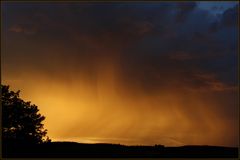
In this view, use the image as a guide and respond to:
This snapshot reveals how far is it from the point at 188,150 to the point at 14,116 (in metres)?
23.6

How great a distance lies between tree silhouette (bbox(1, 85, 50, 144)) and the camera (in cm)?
4016

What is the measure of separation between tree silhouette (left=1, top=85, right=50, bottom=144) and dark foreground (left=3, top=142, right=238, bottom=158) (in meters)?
16.9

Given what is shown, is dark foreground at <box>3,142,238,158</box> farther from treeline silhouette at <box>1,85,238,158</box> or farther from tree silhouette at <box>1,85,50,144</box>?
tree silhouette at <box>1,85,50,144</box>

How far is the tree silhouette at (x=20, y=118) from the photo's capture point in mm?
40156

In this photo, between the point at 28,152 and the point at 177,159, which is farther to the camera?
the point at 28,152

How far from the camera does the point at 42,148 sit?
2273cm

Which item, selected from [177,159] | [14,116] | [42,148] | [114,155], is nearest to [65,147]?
[42,148]

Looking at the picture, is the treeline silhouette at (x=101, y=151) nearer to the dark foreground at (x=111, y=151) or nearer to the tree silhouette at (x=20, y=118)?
the dark foreground at (x=111, y=151)

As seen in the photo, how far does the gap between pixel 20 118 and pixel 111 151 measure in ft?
70.2

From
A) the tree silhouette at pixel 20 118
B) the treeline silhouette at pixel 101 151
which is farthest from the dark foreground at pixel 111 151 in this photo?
the tree silhouette at pixel 20 118

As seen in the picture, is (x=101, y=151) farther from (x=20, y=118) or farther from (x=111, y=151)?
(x=20, y=118)

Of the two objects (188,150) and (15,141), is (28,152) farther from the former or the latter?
(188,150)

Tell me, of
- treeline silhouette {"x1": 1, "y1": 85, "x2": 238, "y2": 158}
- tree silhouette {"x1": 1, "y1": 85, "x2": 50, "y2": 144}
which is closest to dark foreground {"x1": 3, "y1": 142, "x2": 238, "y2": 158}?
treeline silhouette {"x1": 1, "y1": 85, "x2": 238, "y2": 158}

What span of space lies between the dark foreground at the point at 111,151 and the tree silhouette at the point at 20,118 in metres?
16.9
